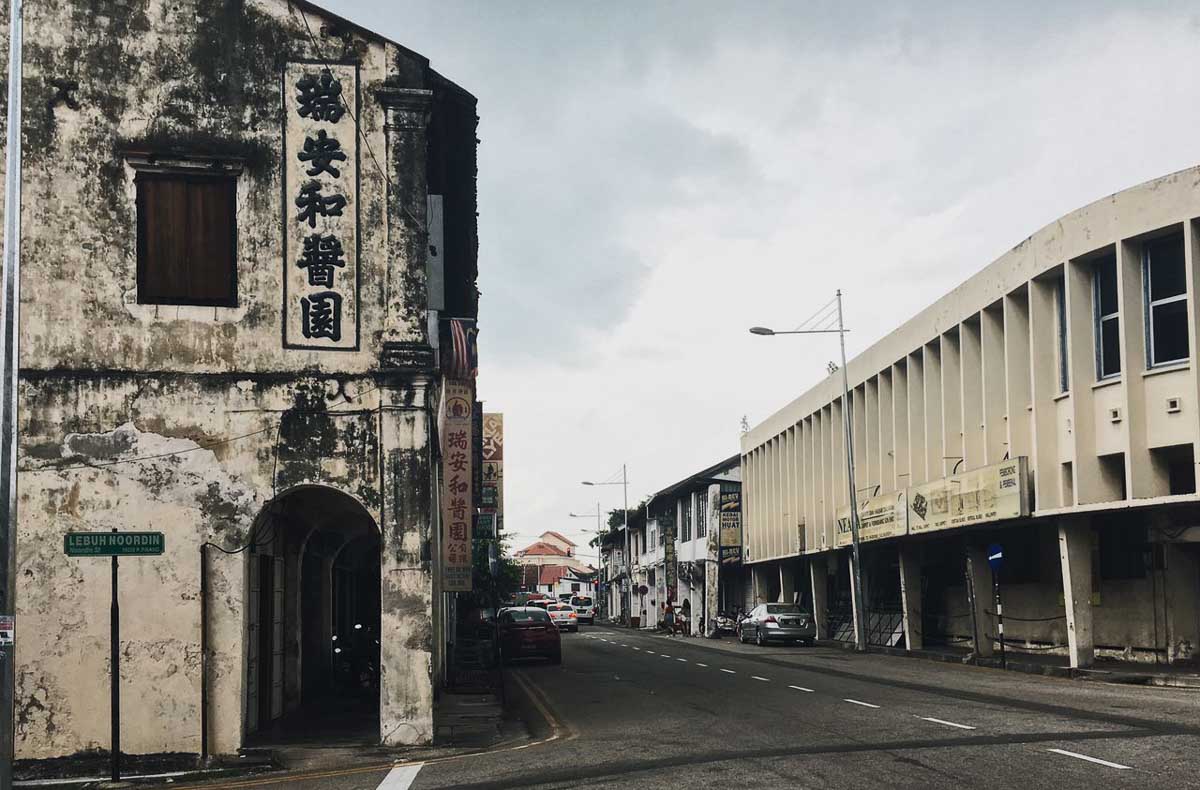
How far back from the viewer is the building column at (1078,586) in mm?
27172

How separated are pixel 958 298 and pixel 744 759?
23.1m

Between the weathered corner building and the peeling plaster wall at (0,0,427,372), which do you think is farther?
the peeling plaster wall at (0,0,427,372)

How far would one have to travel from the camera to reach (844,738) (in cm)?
1484

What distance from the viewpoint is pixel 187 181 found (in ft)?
55.7

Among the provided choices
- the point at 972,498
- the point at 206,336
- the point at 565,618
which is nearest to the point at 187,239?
the point at 206,336

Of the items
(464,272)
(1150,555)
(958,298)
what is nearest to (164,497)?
(464,272)

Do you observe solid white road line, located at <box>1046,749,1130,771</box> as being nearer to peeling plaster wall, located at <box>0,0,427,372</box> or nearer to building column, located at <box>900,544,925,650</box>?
peeling plaster wall, located at <box>0,0,427,372</box>

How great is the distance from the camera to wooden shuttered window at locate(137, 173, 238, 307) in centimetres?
1678

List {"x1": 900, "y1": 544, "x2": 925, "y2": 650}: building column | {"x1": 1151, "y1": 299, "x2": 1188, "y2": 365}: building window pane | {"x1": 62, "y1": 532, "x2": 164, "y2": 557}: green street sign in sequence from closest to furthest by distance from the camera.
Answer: {"x1": 62, "y1": 532, "x2": 164, "y2": 557}: green street sign
{"x1": 1151, "y1": 299, "x2": 1188, "y2": 365}: building window pane
{"x1": 900, "y1": 544, "x2": 925, "y2": 650}: building column

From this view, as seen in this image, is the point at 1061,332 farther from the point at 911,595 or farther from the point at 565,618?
the point at 565,618

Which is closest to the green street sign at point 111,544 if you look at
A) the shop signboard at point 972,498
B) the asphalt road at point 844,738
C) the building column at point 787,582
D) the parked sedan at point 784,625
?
the asphalt road at point 844,738

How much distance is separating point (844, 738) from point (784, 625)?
32.3 metres

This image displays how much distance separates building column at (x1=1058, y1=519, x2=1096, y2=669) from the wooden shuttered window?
19054 mm

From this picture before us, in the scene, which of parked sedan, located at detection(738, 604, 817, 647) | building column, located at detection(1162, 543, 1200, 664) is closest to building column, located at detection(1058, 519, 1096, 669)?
building column, located at detection(1162, 543, 1200, 664)
